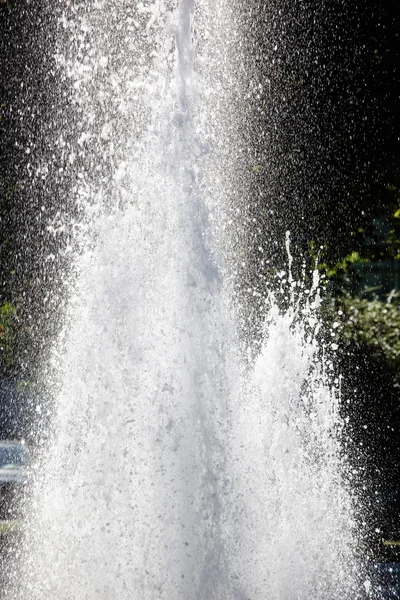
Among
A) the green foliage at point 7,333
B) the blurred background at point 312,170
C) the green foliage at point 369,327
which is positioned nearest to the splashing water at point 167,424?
the blurred background at point 312,170

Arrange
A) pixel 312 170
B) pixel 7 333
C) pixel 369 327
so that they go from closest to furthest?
pixel 312 170, pixel 369 327, pixel 7 333

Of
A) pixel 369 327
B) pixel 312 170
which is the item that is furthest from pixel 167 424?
pixel 369 327

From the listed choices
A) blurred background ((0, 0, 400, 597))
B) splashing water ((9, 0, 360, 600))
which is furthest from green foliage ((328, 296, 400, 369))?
splashing water ((9, 0, 360, 600))

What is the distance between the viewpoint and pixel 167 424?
4738 millimetres

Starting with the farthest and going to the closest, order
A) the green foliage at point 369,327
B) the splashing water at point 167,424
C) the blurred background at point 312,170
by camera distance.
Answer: the green foliage at point 369,327 → the blurred background at point 312,170 → the splashing water at point 167,424

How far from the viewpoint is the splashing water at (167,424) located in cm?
455

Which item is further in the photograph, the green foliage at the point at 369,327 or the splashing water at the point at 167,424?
the green foliage at the point at 369,327

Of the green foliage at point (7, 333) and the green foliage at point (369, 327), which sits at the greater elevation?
the green foliage at point (369, 327)

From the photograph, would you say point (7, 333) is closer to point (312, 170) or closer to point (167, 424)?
point (312, 170)

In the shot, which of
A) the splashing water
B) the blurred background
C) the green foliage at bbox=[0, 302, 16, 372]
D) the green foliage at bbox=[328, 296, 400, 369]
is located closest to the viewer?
the splashing water

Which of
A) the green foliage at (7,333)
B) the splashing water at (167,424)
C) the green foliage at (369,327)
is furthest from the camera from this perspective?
the green foliage at (7,333)

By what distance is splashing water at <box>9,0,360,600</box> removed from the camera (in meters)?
4.55

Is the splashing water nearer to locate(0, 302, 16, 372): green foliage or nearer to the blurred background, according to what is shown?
the blurred background

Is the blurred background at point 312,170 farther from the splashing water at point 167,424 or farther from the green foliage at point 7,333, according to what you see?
the splashing water at point 167,424
